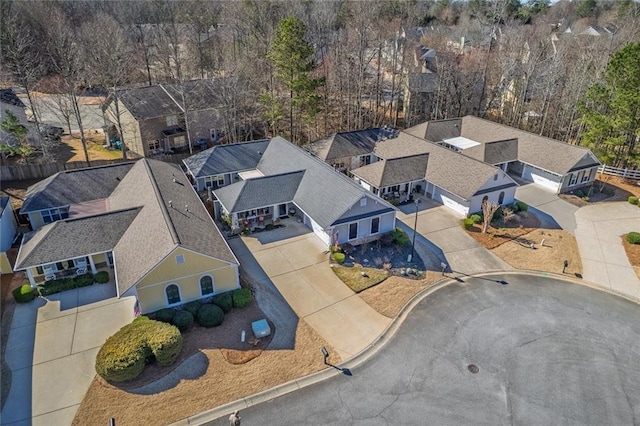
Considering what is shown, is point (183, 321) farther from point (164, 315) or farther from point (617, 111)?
point (617, 111)

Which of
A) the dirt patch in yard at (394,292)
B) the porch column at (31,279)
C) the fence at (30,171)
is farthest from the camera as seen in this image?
the fence at (30,171)

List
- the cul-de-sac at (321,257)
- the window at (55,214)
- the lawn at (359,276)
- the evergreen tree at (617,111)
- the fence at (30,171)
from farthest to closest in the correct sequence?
the fence at (30,171), the evergreen tree at (617,111), the window at (55,214), the lawn at (359,276), the cul-de-sac at (321,257)

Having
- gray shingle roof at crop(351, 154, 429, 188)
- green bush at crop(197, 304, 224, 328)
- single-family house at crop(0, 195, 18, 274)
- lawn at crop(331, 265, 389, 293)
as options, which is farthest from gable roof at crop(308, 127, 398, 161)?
single-family house at crop(0, 195, 18, 274)

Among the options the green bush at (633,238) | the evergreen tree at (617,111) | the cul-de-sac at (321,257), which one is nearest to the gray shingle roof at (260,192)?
the cul-de-sac at (321,257)

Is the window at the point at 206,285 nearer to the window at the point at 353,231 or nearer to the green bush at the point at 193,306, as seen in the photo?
the green bush at the point at 193,306

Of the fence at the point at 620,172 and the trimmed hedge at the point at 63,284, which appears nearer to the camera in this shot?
the trimmed hedge at the point at 63,284

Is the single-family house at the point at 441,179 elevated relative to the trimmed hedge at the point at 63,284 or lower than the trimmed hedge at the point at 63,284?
elevated

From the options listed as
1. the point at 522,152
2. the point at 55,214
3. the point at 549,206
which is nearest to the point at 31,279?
the point at 55,214
